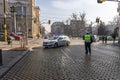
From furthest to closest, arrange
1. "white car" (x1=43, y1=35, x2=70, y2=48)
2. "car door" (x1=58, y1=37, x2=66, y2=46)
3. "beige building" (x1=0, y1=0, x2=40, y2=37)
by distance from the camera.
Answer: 1. "beige building" (x1=0, y1=0, x2=40, y2=37)
2. "car door" (x1=58, y1=37, x2=66, y2=46)
3. "white car" (x1=43, y1=35, x2=70, y2=48)

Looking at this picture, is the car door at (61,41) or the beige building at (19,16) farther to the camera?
the beige building at (19,16)

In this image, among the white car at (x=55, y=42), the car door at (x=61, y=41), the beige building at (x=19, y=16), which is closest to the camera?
the white car at (x=55, y=42)

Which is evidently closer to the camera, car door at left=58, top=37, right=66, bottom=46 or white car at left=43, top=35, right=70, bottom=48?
white car at left=43, top=35, right=70, bottom=48

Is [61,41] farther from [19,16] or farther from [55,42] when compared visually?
[19,16]

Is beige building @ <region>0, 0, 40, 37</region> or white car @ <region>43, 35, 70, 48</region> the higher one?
beige building @ <region>0, 0, 40, 37</region>

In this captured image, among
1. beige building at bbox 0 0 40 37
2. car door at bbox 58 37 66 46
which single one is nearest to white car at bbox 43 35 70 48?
car door at bbox 58 37 66 46

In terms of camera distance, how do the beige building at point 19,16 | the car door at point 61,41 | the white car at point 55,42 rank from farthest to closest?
the beige building at point 19,16
the car door at point 61,41
the white car at point 55,42

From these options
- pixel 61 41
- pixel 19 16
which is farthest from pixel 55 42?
pixel 19 16

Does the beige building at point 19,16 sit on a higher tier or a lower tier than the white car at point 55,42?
higher

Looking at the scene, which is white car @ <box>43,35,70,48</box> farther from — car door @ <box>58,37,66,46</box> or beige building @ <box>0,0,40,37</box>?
beige building @ <box>0,0,40,37</box>

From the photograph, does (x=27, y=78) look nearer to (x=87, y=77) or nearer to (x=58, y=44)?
(x=87, y=77)

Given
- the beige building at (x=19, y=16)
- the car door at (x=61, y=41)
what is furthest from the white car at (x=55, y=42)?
the beige building at (x=19, y=16)

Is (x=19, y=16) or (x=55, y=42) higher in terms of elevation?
(x=19, y=16)

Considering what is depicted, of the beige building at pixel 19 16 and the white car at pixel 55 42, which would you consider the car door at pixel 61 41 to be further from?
the beige building at pixel 19 16
